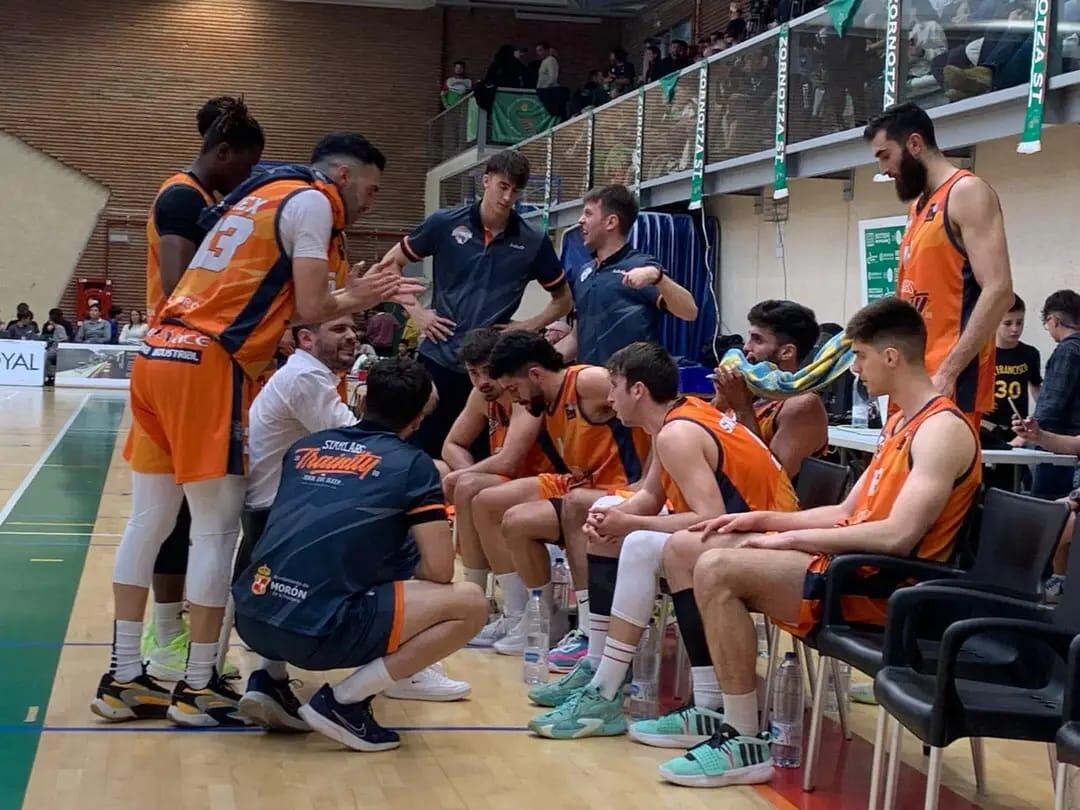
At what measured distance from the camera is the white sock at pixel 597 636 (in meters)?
4.63

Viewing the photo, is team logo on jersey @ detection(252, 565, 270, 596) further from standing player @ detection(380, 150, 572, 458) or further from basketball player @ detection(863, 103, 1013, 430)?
standing player @ detection(380, 150, 572, 458)

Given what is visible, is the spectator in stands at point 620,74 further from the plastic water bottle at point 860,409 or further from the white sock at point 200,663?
the white sock at point 200,663

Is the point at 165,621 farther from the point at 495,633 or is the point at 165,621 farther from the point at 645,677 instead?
the point at 645,677

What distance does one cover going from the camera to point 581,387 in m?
5.20

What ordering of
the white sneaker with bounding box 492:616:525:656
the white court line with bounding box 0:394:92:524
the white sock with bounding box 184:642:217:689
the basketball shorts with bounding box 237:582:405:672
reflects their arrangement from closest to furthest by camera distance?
the basketball shorts with bounding box 237:582:405:672 < the white sock with bounding box 184:642:217:689 < the white sneaker with bounding box 492:616:525:656 < the white court line with bounding box 0:394:92:524

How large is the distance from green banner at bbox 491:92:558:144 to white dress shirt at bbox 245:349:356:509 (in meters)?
18.5

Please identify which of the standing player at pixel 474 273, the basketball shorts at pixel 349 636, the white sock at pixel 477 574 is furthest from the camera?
the standing player at pixel 474 273

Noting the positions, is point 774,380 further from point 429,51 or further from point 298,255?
point 429,51

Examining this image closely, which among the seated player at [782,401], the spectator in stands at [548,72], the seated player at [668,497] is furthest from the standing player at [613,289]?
the spectator in stands at [548,72]

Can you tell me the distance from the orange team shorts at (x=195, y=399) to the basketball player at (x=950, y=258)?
210cm

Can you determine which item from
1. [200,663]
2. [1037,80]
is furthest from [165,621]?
[1037,80]

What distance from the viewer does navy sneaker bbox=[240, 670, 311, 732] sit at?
4.10 meters

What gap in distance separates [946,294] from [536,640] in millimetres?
→ 1964

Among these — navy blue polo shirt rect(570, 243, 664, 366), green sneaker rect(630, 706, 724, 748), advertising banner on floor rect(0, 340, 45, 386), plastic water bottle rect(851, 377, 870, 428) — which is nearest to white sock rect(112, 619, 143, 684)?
green sneaker rect(630, 706, 724, 748)
